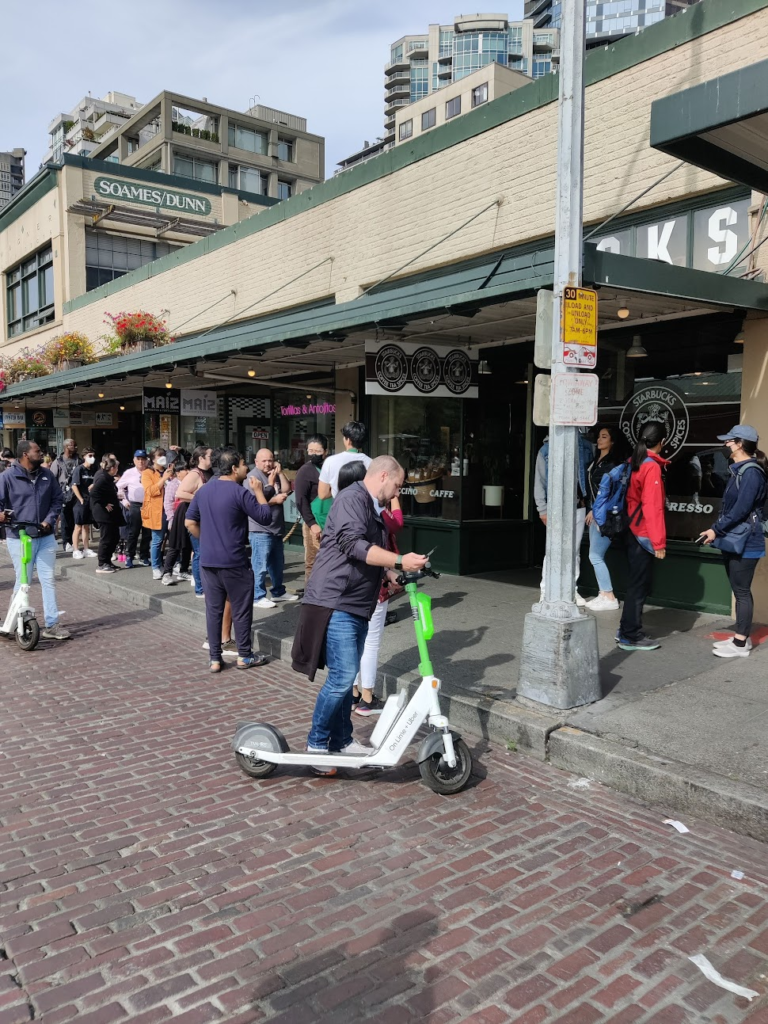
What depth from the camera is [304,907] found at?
10.7 feet

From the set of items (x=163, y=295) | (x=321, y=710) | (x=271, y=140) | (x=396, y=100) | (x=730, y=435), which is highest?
(x=396, y=100)

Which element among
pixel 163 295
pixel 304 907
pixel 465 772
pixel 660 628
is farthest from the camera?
pixel 163 295

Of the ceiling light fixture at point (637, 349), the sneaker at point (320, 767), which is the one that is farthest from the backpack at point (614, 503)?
the sneaker at point (320, 767)

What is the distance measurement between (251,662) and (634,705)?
335 centimetres

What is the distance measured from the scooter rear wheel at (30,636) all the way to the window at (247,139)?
6693 centimetres

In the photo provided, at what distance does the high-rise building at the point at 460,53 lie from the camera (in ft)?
362

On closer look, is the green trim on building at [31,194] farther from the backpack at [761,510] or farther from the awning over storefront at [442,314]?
the backpack at [761,510]

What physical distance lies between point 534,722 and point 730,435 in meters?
2.96

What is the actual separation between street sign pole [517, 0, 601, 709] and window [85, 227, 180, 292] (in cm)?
2191

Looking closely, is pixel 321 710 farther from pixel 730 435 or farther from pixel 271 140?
pixel 271 140

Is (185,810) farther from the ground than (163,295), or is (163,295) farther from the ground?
(163,295)

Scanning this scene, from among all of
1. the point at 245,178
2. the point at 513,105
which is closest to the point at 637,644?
the point at 513,105

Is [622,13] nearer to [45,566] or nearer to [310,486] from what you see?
[310,486]

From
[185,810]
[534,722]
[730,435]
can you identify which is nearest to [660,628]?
[730,435]
